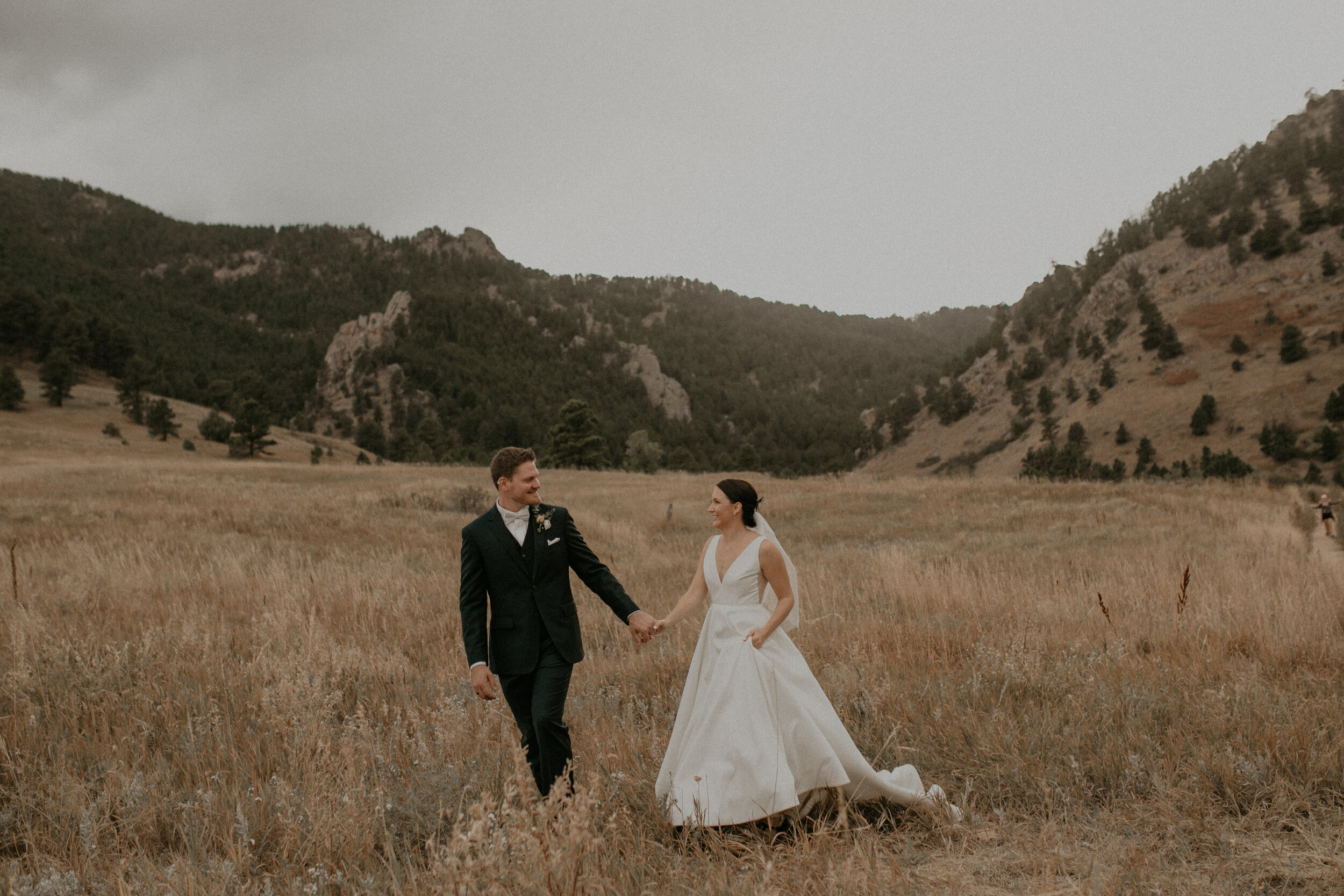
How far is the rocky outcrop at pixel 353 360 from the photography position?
129 metres

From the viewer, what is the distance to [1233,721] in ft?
13.5

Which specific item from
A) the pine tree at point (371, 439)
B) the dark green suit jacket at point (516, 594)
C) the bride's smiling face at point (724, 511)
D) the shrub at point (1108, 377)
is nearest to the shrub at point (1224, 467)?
the shrub at point (1108, 377)

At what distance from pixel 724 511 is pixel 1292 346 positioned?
283ft

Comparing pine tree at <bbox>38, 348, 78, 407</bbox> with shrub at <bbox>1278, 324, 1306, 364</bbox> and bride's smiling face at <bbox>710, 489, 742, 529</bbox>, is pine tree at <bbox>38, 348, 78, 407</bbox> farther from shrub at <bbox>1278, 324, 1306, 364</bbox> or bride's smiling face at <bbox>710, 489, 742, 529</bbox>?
shrub at <bbox>1278, 324, 1306, 364</bbox>

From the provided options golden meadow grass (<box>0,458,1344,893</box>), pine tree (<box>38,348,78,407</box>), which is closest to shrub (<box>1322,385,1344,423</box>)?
golden meadow grass (<box>0,458,1344,893</box>)

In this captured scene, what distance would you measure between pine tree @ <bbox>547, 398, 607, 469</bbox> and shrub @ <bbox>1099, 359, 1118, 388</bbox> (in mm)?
62716

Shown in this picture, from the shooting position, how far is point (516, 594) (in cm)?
364

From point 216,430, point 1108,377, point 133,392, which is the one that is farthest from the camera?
point 1108,377

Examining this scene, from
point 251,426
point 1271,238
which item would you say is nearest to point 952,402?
point 1271,238

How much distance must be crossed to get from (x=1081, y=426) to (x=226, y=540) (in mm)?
81142

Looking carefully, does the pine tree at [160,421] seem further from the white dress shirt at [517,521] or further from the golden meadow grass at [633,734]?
the white dress shirt at [517,521]

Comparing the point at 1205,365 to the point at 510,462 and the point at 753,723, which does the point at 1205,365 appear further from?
the point at 510,462

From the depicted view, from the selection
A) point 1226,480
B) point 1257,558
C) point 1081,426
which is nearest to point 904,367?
point 1081,426

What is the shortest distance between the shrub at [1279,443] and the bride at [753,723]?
6938 cm
